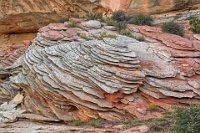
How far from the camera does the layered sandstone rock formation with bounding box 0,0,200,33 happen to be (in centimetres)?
2211

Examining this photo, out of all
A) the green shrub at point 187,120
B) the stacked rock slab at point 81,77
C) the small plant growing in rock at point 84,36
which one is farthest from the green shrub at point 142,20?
the green shrub at point 187,120

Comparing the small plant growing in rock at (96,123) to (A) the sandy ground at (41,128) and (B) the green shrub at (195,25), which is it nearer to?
(A) the sandy ground at (41,128)

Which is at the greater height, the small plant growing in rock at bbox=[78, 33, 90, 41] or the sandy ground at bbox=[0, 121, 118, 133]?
the small plant growing in rock at bbox=[78, 33, 90, 41]

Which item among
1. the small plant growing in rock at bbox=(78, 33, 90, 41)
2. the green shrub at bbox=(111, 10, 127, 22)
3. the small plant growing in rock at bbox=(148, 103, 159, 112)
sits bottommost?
the small plant growing in rock at bbox=(148, 103, 159, 112)

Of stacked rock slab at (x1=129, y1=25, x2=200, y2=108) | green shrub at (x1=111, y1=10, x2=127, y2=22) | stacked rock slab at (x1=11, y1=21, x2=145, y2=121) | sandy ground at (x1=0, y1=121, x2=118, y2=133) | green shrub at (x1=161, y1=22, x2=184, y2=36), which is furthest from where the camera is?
green shrub at (x1=111, y1=10, x2=127, y2=22)

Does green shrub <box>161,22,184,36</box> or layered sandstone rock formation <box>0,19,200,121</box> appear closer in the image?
layered sandstone rock formation <box>0,19,200,121</box>

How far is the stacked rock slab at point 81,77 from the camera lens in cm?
1426

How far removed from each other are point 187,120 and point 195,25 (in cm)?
835

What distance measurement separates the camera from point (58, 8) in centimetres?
2745

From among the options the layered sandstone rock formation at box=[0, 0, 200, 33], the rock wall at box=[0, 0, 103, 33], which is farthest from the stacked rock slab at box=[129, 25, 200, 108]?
the rock wall at box=[0, 0, 103, 33]

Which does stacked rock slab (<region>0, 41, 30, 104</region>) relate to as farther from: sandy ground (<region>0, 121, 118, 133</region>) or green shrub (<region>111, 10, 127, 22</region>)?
green shrub (<region>111, 10, 127, 22</region>)

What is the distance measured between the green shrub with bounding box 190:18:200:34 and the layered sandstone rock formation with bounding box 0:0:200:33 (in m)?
3.40

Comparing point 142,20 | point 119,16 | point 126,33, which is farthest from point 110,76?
point 119,16

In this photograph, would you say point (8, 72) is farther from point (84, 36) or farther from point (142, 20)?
point (142, 20)
